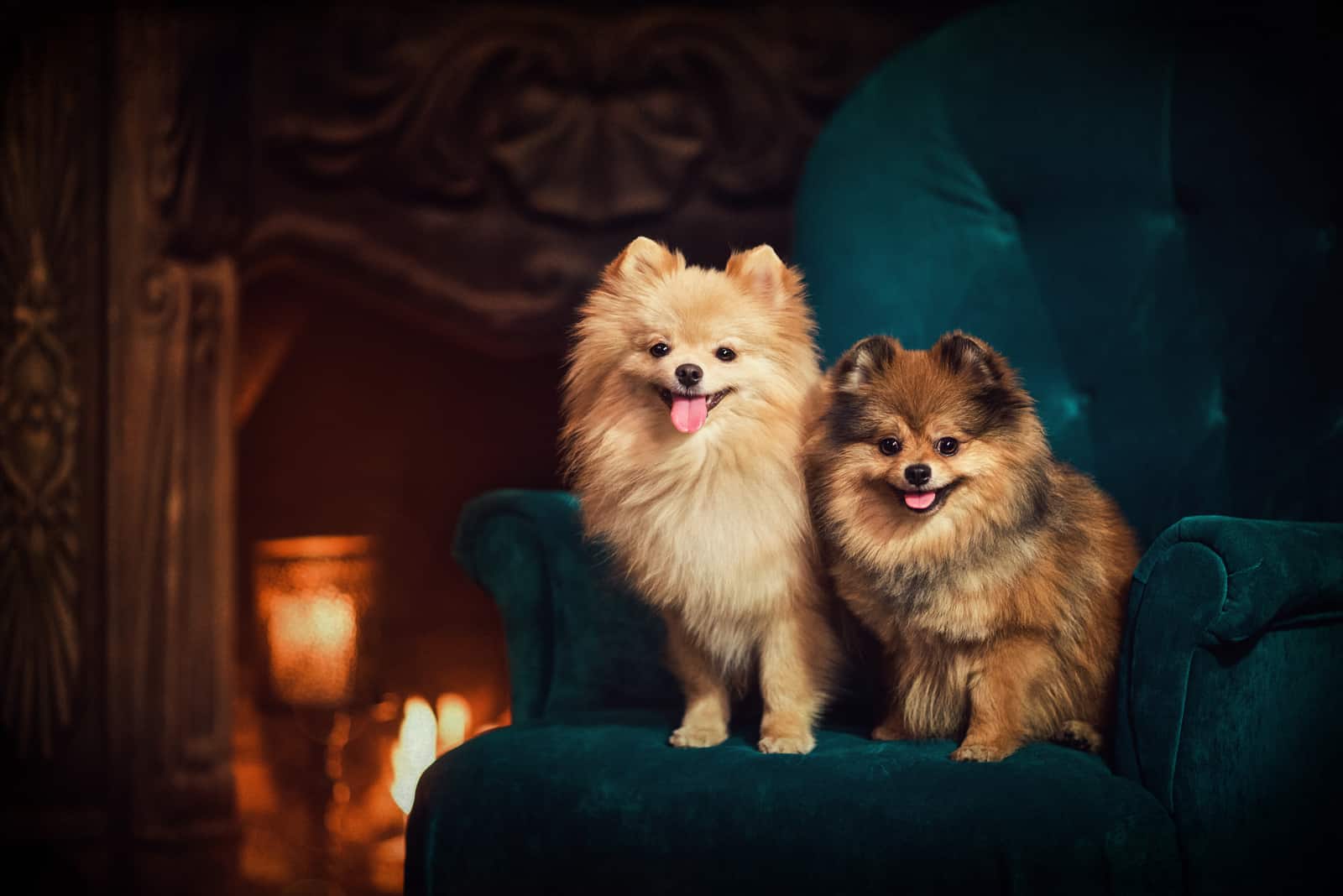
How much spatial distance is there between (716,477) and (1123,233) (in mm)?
1108

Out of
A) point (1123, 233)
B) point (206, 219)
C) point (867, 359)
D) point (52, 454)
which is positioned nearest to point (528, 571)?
point (867, 359)

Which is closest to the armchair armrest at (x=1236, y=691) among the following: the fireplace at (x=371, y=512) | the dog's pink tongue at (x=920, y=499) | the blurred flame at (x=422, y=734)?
the dog's pink tongue at (x=920, y=499)

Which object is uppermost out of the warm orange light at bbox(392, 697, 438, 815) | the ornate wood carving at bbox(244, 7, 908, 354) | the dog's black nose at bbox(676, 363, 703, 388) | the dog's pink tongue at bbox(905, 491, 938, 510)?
the ornate wood carving at bbox(244, 7, 908, 354)

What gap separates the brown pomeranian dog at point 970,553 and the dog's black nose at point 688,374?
216 mm

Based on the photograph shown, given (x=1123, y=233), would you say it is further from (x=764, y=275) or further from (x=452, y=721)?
(x=452, y=721)

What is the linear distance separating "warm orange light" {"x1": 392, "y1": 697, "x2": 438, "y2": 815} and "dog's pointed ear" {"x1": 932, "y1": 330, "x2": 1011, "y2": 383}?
2029 mm

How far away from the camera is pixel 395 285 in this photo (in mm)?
2914

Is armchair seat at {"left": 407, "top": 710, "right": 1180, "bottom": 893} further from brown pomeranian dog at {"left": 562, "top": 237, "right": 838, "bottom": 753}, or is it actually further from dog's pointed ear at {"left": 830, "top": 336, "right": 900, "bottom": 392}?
dog's pointed ear at {"left": 830, "top": 336, "right": 900, "bottom": 392}

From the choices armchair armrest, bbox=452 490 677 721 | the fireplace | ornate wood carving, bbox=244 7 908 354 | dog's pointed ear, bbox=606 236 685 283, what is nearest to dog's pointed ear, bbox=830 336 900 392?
dog's pointed ear, bbox=606 236 685 283

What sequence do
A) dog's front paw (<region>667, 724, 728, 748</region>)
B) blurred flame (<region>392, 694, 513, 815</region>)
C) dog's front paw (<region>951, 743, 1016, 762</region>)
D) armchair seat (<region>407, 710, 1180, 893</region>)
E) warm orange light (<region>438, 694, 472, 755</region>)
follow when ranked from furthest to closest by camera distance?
1. warm orange light (<region>438, 694, 472, 755</region>)
2. blurred flame (<region>392, 694, 513, 815</region>)
3. dog's front paw (<region>667, 724, 728, 748</region>)
4. dog's front paw (<region>951, 743, 1016, 762</region>)
5. armchair seat (<region>407, 710, 1180, 893</region>)

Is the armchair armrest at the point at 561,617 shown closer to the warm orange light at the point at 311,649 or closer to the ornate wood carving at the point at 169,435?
the warm orange light at the point at 311,649

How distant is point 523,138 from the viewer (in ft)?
9.55

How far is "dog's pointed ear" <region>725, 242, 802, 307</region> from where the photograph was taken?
176 centimetres

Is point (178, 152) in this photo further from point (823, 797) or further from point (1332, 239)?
point (1332, 239)
